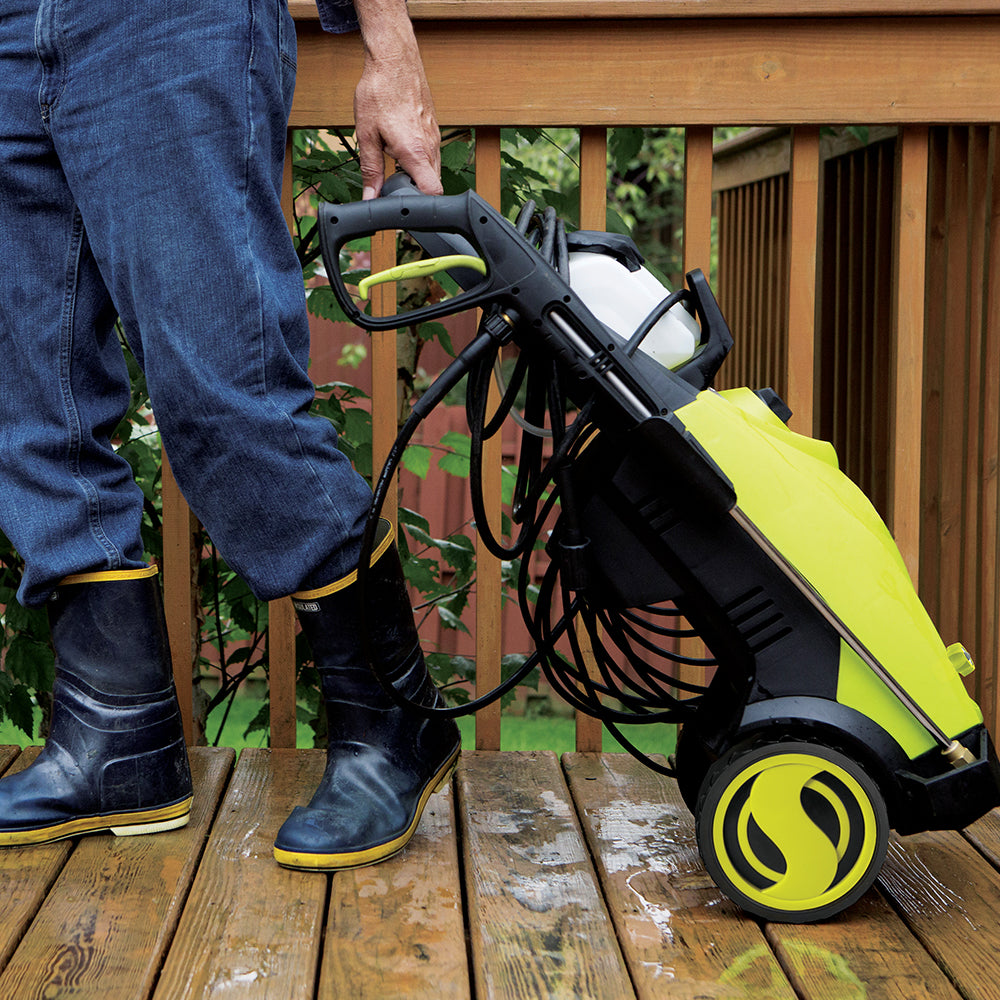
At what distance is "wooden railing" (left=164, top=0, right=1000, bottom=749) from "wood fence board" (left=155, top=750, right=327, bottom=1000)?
0.71 m

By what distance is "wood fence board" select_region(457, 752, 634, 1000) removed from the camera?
1.03 metres

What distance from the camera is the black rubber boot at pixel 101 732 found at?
133 cm

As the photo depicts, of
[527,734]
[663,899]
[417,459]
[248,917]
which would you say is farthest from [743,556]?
[527,734]

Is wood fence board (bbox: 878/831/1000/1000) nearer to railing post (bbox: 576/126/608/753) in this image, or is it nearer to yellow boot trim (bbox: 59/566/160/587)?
railing post (bbox: 576/126/608/753)

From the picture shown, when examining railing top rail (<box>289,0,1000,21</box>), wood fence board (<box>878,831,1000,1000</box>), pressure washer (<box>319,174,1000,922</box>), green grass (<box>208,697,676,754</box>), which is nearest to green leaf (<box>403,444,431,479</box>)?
railing top rail (<box>289,0,1000,21</box>)

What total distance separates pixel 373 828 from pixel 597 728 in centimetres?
51

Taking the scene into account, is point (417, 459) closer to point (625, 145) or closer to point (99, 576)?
point (625, 145)

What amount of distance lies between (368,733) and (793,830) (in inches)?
19.7

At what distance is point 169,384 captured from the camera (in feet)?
3.96

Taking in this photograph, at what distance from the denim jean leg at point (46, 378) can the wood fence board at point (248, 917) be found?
36 cm

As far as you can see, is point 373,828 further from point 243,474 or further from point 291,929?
point 243,474

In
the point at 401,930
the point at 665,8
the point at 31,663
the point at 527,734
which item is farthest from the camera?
the point at 527,734

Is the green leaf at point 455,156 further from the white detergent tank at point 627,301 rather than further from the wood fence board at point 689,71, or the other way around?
the white detergent tank at point 627,301

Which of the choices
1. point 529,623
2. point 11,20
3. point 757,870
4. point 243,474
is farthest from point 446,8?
point 757,870
